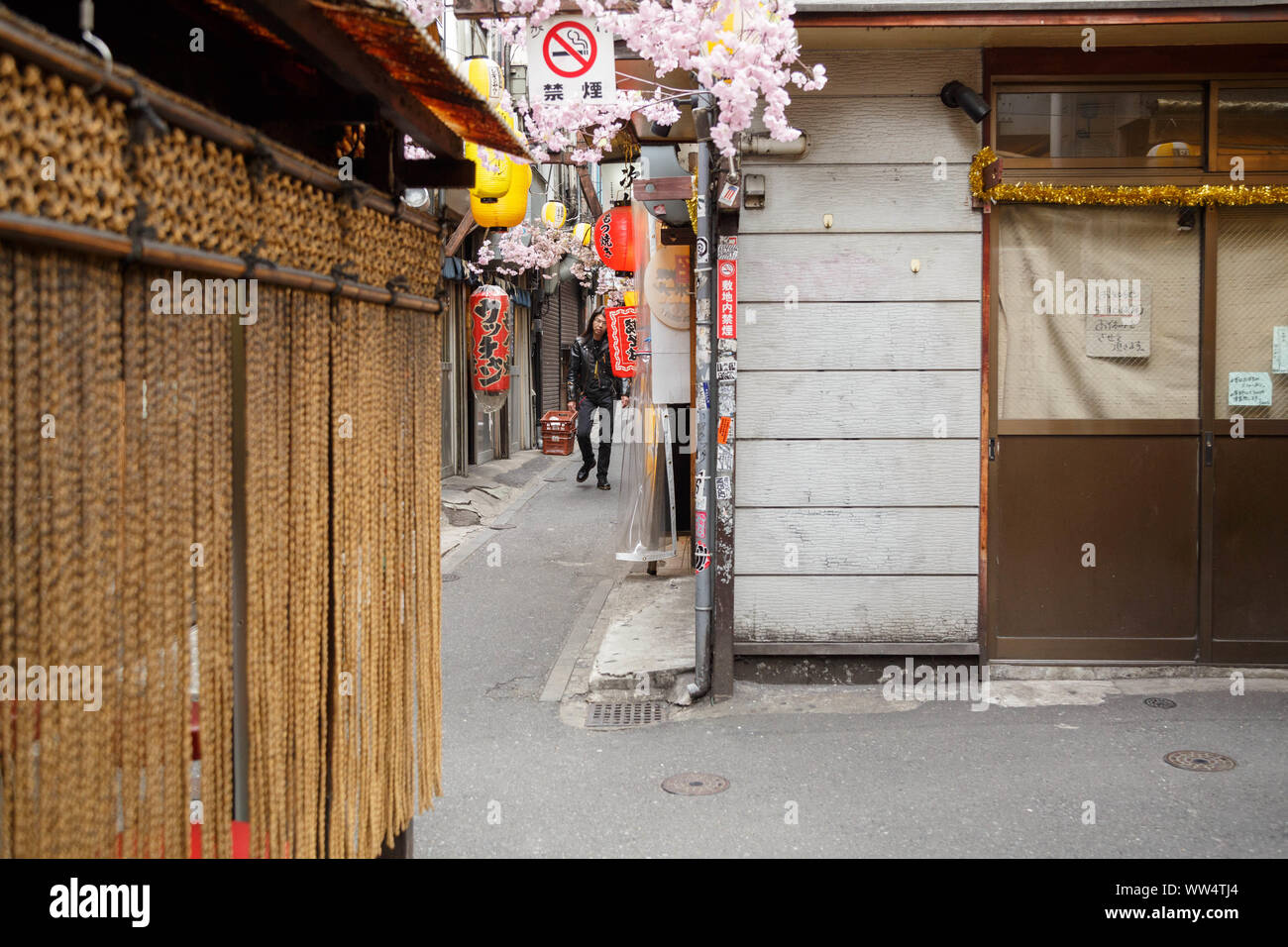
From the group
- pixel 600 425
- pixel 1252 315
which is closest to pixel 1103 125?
pixel 1252 315

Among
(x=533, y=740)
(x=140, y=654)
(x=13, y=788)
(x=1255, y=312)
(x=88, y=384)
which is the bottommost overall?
(x=533, y=740)

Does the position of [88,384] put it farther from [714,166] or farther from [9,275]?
[714,166]

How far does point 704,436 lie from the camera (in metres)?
6.71

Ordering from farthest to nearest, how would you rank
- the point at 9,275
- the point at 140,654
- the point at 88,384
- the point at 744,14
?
1. the point at 744,14
2. the point at 140,654
3. the point at 88,384
4. the point at 9,275

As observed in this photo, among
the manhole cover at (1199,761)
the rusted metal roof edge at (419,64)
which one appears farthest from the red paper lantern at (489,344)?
the rusted metal roof edge at (419,64)

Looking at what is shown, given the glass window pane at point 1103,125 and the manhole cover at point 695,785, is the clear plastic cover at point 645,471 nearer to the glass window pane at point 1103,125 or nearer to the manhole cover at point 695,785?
the glass window pane at point 1103,125

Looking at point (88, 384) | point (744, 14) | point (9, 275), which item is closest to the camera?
point (9, 275)

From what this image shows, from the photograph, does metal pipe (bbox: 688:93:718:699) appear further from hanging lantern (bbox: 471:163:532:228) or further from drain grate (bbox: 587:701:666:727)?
hanging lantern (bbox: 471:163:532:228)

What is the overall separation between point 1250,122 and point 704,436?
13.0 feet

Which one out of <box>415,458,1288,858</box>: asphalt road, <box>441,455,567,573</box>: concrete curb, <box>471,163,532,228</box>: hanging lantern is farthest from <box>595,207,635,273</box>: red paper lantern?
<box>415,458,1288,858</box>: asphalt road

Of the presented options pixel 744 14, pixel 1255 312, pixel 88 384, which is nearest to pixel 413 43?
→ pixel 88 384

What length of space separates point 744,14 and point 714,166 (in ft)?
3.50

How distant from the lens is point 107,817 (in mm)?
1885

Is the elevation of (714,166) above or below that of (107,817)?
above
